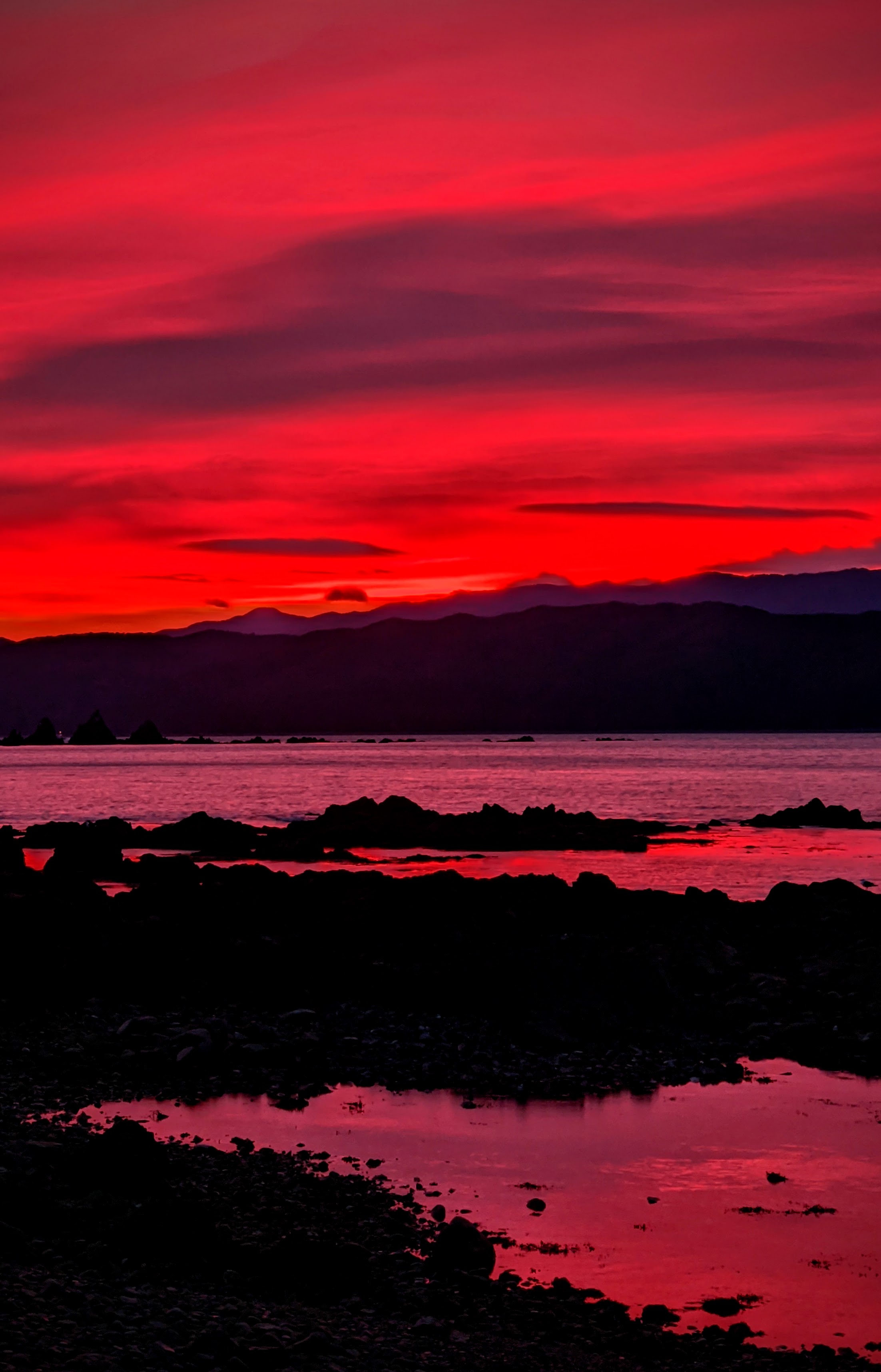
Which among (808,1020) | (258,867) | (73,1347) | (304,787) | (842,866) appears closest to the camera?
(73,1347)

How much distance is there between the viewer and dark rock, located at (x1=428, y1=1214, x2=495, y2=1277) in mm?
10930

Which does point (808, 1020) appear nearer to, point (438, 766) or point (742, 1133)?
point (742, 1133)

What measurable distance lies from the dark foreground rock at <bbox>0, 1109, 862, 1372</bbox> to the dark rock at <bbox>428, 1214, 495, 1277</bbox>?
2cm

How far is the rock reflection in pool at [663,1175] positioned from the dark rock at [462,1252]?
0.23m

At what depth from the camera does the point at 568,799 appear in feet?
334

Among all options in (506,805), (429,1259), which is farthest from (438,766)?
(429,1259)

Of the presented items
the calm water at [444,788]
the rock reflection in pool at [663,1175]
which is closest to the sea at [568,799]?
the calm water at [444,788]

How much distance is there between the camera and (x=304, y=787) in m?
124

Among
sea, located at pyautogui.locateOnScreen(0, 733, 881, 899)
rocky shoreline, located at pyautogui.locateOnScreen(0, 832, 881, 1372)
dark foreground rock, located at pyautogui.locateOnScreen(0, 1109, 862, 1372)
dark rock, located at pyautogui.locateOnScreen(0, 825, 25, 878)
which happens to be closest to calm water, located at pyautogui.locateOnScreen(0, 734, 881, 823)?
sea, located at pyautogui.locateOnScreen(0, 733, 881, 899)

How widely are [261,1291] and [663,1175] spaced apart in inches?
213

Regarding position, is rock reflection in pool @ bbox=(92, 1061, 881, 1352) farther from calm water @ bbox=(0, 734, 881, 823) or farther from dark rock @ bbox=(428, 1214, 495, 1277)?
calm water @ bbox=(0, 734, 881, 823)

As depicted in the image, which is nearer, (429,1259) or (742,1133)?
(429,1259)

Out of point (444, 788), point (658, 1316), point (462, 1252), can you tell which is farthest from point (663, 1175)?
point (444, 788)

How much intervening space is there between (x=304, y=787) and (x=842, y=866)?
80194 millimetres
